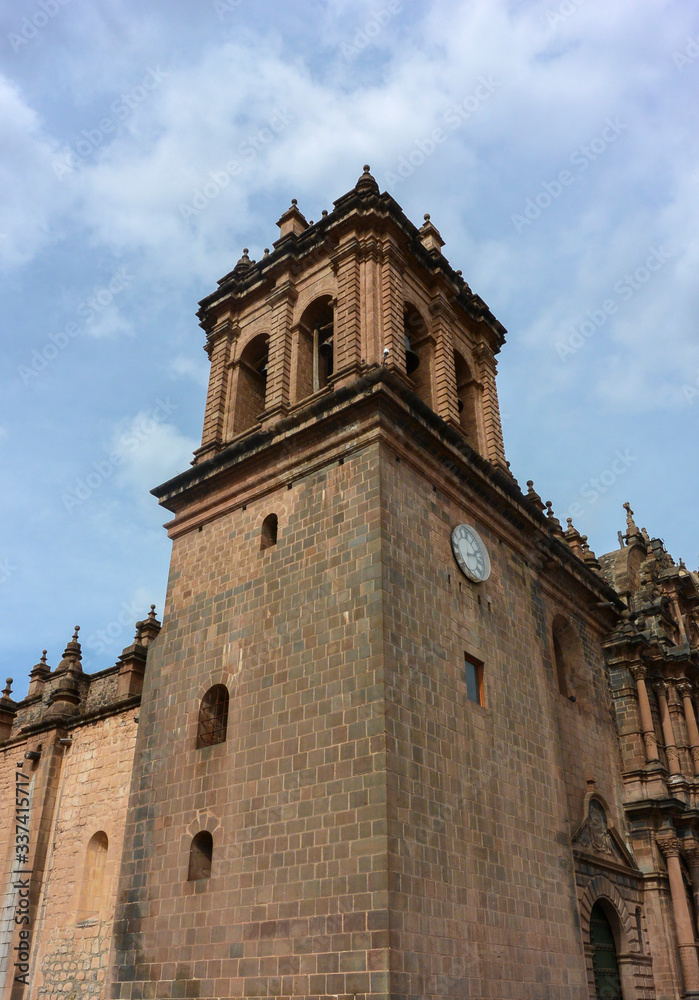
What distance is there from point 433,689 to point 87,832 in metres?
9.07

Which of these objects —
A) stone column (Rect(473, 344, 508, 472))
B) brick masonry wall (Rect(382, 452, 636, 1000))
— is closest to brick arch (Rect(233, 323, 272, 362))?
stone column (Rect(473, 344, 508, 472))

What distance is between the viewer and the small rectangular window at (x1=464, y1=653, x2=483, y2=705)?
43.5 feet

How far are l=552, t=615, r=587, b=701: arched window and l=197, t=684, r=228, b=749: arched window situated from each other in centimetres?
767

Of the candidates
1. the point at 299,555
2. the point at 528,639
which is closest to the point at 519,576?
the point at 528,639

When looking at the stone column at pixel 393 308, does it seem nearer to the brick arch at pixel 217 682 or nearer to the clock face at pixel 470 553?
the clock face at pixel 470 553

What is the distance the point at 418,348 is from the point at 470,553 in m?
4.86

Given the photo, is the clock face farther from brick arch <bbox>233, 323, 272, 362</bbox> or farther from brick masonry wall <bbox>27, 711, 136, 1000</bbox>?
brick masonry wall <bbox>27, 711, 136, 1000</bbox>

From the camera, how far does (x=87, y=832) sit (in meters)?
17.1

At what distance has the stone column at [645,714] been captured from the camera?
18.4 meters

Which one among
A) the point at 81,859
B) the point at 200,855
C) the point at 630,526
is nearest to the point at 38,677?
the point at 81,859

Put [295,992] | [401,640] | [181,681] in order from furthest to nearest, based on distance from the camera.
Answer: [181,681] → [401,640] → [295,992]

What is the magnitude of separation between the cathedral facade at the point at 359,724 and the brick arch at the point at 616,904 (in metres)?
0.07

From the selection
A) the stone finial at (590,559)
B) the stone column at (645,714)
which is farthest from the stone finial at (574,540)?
the stone column at (645,714)

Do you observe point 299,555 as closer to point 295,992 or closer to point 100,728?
point 295,992
